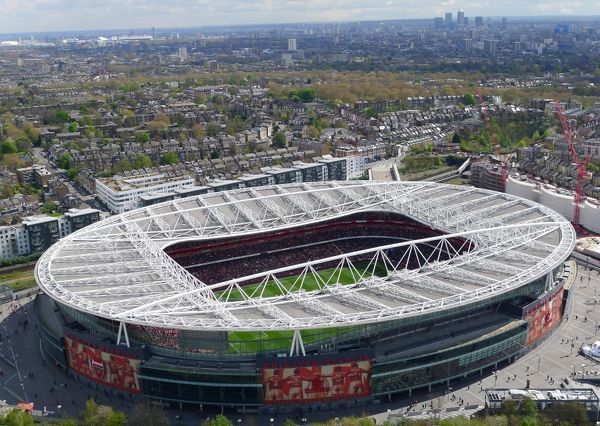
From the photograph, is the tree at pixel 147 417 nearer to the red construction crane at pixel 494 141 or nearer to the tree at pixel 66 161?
the red construction crane at pixel 494 141

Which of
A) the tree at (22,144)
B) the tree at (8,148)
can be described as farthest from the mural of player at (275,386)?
the tree at (22,144)

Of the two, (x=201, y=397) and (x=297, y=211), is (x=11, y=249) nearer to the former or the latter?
(x=297, y=211)

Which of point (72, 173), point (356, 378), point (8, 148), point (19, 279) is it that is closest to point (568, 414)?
point (356, 378)

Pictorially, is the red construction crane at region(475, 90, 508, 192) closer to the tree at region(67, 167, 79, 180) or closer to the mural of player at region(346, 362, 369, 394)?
the mural of player at region(346, 362, 369, 394)

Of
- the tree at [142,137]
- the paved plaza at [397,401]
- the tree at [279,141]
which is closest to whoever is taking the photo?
the paved plaza at [397,401]

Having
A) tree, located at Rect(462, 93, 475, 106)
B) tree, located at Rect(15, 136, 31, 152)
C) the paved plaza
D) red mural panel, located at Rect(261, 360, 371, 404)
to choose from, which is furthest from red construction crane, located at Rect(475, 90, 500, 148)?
tree, located at Rect(15, 136, 31, 152)
